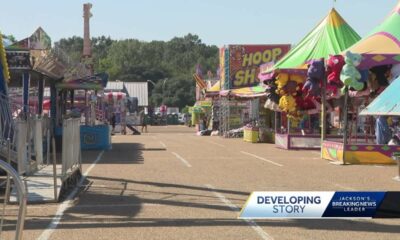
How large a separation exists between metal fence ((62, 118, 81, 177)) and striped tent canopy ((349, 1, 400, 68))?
9641 millimetres

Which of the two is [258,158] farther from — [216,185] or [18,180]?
[18,180]

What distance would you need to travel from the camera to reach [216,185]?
43.6ft

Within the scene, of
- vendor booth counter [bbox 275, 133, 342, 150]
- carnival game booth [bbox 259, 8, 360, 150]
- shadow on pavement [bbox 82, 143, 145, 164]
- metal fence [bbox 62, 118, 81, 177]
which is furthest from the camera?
vendor booth counter [bbox 275, 133, 342, 150]

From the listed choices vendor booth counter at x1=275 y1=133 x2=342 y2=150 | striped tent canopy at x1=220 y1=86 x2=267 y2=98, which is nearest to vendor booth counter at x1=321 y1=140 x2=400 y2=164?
vendor booth counter at x1=275 y1=133 x2=342 y2=150

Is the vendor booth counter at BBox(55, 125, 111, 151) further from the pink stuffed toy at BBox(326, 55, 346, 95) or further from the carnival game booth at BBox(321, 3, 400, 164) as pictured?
the pink stuffed toy at BBox(326, 55, 346, 95)

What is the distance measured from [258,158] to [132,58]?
439ft

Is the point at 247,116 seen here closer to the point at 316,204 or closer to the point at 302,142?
the point at 302,142

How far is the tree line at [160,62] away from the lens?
12081 centimetres

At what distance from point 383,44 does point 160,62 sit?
457 ft

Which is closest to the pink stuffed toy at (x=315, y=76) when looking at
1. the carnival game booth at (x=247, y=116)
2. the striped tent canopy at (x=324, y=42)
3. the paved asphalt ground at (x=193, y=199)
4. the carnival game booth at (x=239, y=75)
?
the paved asphalt ground at (x=193, y=199)

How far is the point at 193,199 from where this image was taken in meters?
11.3

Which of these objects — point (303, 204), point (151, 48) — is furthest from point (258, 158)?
point (151, 48)

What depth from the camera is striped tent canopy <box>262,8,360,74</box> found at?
26.7 meters

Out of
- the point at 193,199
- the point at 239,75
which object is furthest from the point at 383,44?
the point at 239,75
